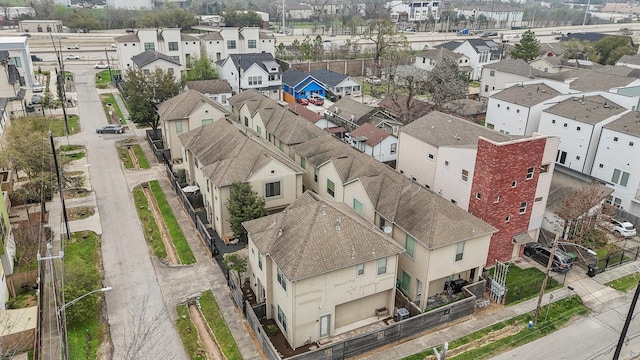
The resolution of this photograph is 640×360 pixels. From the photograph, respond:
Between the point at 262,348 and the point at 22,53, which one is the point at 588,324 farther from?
the point at 22,53

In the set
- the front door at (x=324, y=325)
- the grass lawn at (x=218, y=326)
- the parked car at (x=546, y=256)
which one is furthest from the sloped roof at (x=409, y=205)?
the grass lawn at (x=218, y=326)

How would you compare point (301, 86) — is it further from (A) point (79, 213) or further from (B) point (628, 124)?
(B) point (628, 124)

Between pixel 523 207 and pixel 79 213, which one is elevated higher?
pixel 523 207

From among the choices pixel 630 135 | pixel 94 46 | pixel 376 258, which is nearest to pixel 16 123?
pixel 376 258

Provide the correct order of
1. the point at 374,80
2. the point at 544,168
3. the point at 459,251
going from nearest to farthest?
the point at 459,251 < the point at 544,168 < the point at 374,80

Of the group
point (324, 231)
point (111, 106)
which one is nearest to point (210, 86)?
point (111, 106)

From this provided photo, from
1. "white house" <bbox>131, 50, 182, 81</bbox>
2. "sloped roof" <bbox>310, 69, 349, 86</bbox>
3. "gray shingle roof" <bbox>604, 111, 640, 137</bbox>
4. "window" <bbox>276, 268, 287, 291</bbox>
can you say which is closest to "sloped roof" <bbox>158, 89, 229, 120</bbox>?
"white house" <bbox>131, 50, 182, 81</bbox>

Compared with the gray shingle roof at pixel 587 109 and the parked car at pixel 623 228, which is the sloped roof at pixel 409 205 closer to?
the parked car at pixel 623 228

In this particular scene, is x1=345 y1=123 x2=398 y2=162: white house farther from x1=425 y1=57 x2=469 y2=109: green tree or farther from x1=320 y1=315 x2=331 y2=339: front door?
x1=320 y1=315 x2=331 y2=339: front door
